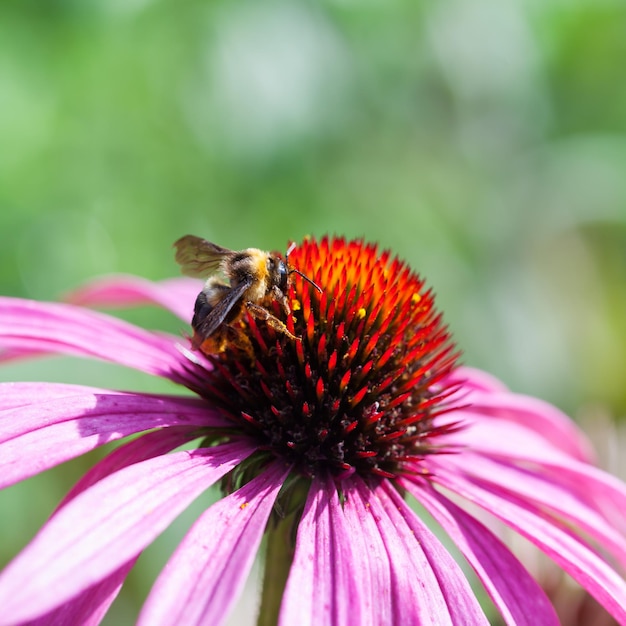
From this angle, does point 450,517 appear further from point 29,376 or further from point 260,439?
point 29,376

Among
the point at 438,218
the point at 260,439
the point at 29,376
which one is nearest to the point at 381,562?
the point at 260,439

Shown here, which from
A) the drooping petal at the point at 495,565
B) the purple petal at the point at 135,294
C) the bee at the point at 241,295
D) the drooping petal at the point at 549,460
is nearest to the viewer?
the drooping petal at the point at 495,565

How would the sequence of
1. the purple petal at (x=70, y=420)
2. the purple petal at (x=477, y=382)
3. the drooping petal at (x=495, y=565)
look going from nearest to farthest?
the purple petal at (x=70, y=420), the drooping petal at (x=495, y=565), the purple petal at (x=477, y=382)

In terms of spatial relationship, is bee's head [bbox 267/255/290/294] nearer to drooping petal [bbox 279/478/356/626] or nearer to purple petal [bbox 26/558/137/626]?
drooping petal [bbox 279/478/356/626]

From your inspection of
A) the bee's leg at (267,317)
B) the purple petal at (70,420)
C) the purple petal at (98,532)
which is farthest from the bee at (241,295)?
the purple petal at (98,532)

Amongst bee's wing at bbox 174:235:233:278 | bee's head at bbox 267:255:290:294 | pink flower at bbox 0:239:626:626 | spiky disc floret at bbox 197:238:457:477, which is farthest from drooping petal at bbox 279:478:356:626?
bee's wing at bbox 174:235:233:278

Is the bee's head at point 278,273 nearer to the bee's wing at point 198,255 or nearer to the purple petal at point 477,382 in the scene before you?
the bee's wing at point 198,255

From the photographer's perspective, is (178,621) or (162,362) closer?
(178,621)
